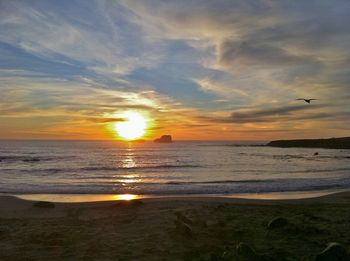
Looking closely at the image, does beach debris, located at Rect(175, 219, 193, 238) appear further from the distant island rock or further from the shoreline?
the distant island rock

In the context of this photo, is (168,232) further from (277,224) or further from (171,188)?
(171,188)

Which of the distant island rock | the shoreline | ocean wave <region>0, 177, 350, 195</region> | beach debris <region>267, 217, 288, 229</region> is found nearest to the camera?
beach debris <region>267, 217, 288, 229</region>

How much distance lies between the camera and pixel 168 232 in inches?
384

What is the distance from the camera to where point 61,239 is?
908 centimetres

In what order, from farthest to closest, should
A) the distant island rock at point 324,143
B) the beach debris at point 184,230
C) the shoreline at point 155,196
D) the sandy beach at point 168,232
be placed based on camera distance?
1. the distant island rock at point 324,143
2. the shoreline at point 155,196
3. the beach debris at point 184,230
4. the sandy beach at point 168,232

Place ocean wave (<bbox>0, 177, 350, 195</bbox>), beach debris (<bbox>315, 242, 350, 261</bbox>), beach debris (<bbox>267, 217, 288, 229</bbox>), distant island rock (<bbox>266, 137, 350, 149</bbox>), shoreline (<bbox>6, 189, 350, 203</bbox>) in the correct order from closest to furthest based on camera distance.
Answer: beach debris (<bbox>315, 242, 350, 261</bbox>), beach debris (<bbox>267, 217, 288, 229</bbox>), shoreline (<bbox>6, 189, 350, 203</bbox>), ocean wave (<bbox>0, 177, 350, 195</bbox>), distant island rock (<bbox>266, 137, 350, 149</bbox>)

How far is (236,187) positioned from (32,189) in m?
12.7

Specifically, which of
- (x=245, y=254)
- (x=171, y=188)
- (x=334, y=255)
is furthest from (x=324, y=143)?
(x=245, y=254)

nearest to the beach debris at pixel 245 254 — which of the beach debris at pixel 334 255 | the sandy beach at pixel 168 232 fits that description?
the sandy beach at pixel 168 232

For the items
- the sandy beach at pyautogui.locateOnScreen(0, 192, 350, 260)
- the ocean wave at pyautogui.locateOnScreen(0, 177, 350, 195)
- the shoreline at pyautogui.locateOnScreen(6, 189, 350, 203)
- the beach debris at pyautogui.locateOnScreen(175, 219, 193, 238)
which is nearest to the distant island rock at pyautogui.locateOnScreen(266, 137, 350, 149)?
the ocean wave at pyautogui.locateOnScreen(0, 177, 350, 195)

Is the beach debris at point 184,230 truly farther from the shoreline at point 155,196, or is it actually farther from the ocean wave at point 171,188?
the ocean wave at point 171,188

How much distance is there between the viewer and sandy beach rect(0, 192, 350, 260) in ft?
25.7

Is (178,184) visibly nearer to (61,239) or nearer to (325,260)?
(61,239)

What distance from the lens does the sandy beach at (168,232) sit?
7840 mm
